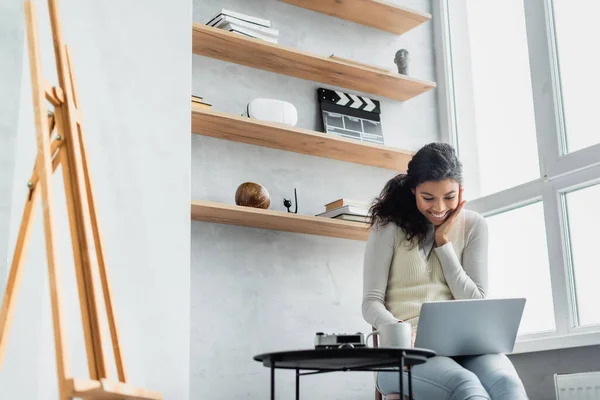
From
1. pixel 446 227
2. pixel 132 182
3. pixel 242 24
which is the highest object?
pixel 242 24

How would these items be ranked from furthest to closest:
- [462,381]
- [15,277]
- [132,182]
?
[132,182] → [462,381] → [15,277]

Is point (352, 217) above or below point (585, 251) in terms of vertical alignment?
above

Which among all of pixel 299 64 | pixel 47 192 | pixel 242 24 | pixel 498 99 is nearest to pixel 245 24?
pixel 242 24

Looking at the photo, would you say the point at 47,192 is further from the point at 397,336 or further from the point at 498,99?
the point at 498,99

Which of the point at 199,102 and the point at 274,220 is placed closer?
the point at 199,102

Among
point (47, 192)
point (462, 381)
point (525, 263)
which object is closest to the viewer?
point (47, 192)

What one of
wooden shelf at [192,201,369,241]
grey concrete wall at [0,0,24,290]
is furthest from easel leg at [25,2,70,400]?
wooden shelf at [192,201,369,241]

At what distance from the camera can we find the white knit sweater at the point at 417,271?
9.07 feet

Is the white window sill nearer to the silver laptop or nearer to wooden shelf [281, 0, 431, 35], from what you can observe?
the silver laptop

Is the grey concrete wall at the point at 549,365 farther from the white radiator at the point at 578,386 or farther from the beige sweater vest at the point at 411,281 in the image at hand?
the beige sweater vest at the point at 411,281

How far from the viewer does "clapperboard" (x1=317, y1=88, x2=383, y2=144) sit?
11.5 ft

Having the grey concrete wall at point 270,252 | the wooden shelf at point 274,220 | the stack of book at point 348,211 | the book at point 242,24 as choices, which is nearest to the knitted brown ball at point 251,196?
the wooden shelf at point 274,220

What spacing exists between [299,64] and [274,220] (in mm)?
757

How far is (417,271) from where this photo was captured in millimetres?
2818
